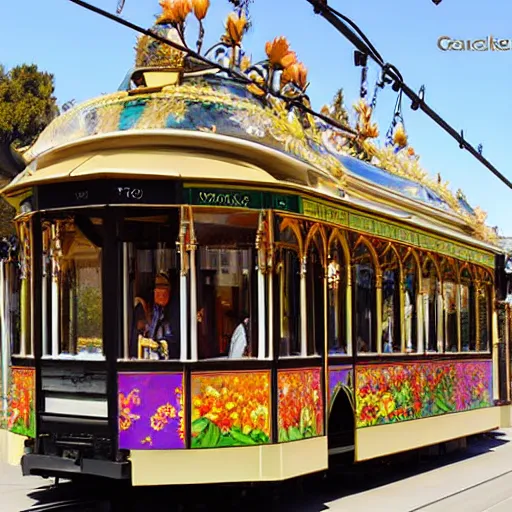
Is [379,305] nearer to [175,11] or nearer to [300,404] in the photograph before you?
[300,404]

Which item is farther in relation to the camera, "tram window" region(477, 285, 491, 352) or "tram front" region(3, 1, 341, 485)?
"tram window" region(477, 285, 491, 352)

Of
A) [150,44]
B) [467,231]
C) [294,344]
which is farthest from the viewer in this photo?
[467,231]

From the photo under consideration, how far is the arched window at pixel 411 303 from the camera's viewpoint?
1278 centimetres

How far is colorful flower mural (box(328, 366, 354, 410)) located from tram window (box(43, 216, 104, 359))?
7.67ft

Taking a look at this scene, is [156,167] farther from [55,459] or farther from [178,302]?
[55,459]

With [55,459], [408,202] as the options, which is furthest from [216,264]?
[408,202]

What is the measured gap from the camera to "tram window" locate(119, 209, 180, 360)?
936 centimetres

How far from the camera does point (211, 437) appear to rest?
360 inches

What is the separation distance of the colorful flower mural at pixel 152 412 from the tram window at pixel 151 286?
0.26 metres

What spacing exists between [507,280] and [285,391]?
27.5ft

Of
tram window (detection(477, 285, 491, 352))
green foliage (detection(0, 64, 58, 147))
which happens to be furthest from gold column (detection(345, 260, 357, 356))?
green foliage (detection(0, 64, 58, 147))

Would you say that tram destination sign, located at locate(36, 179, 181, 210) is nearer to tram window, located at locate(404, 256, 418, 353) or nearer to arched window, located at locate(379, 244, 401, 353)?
arched window, located at locate(379, 244, 401, 353)

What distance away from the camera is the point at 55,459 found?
9.43 meters

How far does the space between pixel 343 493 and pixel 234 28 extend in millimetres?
4992
